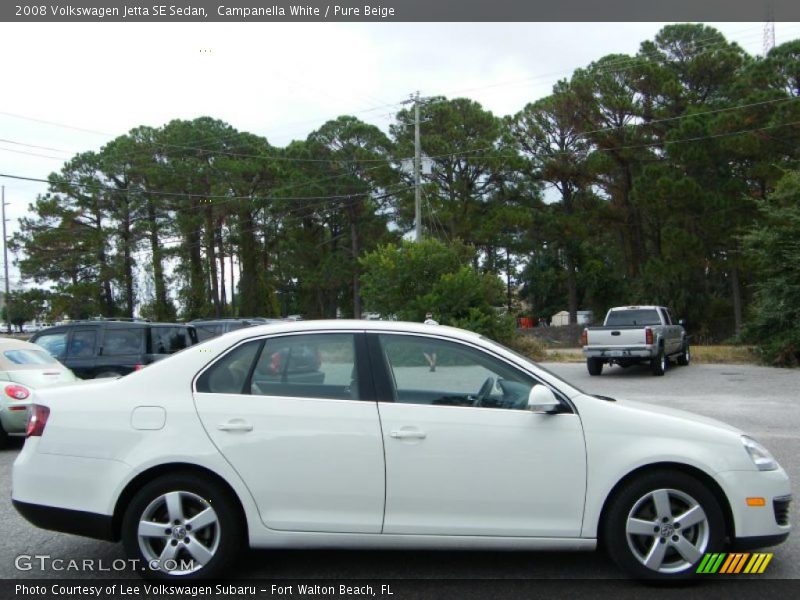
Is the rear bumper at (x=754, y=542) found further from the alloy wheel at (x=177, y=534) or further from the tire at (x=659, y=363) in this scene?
the tire at (x=659, y=363)

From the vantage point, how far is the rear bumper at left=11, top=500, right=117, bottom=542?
4.38 metres

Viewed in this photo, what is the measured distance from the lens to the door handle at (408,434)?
4.36 m

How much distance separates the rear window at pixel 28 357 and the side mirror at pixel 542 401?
7.98 m

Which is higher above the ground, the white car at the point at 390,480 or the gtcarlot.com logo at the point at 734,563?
the white car at the point at 390,480

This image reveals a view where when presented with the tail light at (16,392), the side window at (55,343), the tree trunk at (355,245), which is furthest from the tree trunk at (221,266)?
the tail light at (16,392)

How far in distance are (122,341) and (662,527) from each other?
35.3ft

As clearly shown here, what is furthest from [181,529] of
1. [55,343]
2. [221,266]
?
[221,266]

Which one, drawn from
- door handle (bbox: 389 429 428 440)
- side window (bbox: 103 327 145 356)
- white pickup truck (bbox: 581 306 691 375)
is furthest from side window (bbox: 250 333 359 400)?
white pickup truck (bbox: 581 306 691 375)

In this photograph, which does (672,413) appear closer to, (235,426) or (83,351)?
(235,426)

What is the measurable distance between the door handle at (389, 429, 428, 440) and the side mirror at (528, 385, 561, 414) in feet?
2.22

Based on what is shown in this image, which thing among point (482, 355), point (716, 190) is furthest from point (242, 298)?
point (482, 355)

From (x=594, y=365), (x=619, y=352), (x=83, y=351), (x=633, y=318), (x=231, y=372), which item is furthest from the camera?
(x=633, y=318)

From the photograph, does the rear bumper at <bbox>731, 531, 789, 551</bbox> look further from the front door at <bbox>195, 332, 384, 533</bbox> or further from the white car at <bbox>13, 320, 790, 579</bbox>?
the front door at <bbox>195, 332, 384, 533</bbox>

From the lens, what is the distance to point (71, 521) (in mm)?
4402
